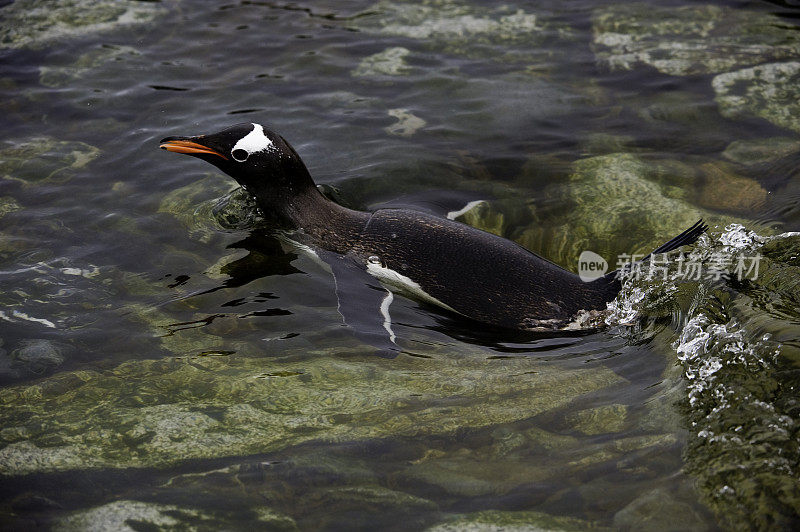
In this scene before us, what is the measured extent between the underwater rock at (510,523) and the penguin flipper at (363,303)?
48.2 inches

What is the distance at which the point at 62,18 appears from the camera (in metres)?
7.24

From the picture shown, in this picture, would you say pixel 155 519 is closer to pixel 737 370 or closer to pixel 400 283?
pixel 400 283

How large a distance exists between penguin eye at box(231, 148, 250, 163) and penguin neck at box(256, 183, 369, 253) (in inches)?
10.8

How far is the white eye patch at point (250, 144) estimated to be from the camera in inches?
176

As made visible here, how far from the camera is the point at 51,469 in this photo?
9.06ft

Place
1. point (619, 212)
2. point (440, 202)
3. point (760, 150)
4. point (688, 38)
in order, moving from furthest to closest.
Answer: point (688, 38) < point (760, 150) < point (440, 202) < point (619, 212)

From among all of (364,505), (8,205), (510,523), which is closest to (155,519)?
(364,505)

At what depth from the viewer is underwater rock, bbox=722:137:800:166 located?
17.2 feet

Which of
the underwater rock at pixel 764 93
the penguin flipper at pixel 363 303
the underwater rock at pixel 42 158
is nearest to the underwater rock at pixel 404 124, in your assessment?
the penguin flipper at pixel 363 303

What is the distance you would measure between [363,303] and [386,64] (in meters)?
3.26

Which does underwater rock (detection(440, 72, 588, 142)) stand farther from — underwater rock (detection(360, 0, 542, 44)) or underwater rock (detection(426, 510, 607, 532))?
underwater rock (detection(426, 510, 607, 532))

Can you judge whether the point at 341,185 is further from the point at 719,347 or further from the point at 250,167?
the point at 719,347

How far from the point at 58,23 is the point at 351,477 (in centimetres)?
610

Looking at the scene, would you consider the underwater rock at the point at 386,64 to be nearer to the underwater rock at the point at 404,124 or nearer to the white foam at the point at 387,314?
the underwater rock at the point at 404,124
